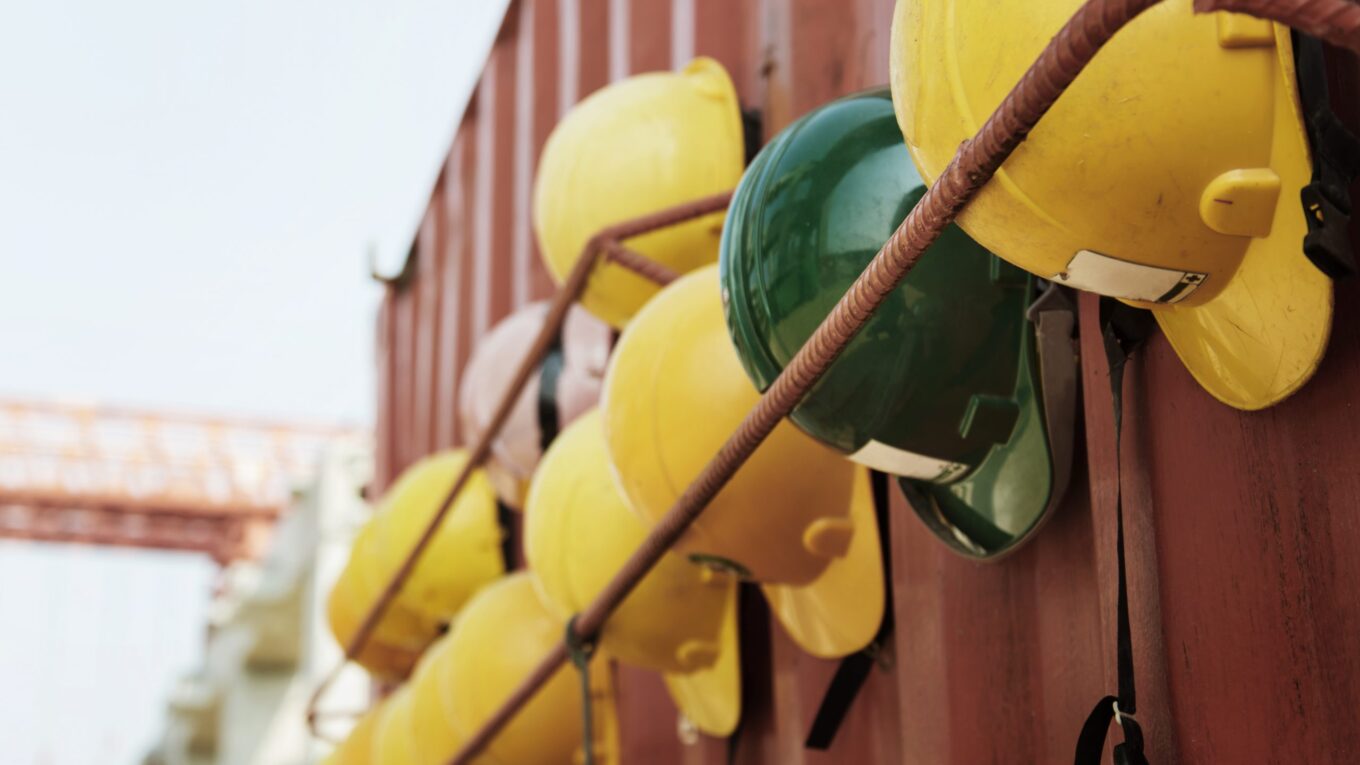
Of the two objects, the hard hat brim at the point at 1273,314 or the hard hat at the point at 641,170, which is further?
the hard hat at the point at 641,170

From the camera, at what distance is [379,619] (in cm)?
388

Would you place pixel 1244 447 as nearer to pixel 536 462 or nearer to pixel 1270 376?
pixel 1270 376

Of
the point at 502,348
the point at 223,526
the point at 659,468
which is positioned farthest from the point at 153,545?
the point at 659,468

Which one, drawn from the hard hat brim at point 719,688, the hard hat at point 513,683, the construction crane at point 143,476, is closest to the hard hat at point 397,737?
the hard hat at point 513,683

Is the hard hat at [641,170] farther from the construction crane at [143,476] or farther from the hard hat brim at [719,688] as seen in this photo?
the construction crane at [143,476]

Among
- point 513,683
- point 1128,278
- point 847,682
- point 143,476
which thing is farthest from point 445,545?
point 143,476

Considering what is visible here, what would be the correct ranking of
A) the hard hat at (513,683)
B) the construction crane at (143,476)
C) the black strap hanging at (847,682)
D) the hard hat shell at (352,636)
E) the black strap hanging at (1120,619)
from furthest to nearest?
the construction crane at (143,476) → the hard hat shell at (352,636) → the hard hat at (513,683) → the black strap hanging at (847,682) → the black strap hanging at (1120,619)

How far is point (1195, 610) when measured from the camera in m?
1.42

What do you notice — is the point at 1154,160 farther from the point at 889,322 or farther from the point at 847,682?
the point at 847,682

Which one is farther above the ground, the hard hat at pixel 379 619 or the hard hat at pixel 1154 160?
the hard hat at pixel 1154 160

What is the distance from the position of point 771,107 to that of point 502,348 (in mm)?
1059

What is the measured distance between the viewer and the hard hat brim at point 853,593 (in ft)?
6.82

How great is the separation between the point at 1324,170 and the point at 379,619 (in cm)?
303

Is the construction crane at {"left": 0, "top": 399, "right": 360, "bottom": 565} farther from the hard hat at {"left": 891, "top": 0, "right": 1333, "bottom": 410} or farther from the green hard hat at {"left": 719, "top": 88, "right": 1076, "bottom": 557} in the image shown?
the hard hat at {"left": 891, "top": 0, "right": 1333, "bottom": 410}
